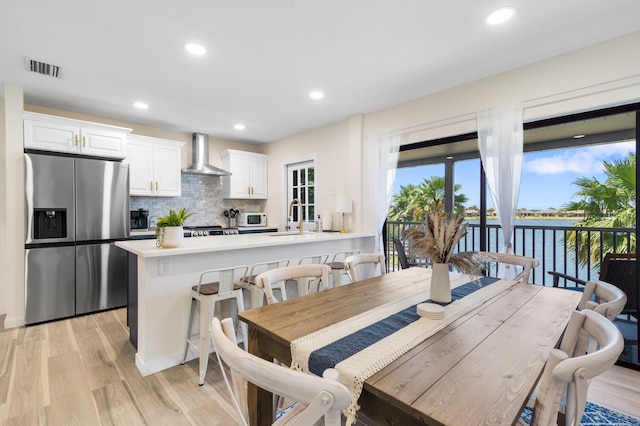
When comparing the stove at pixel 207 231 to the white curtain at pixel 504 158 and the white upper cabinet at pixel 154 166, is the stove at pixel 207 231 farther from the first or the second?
the white curtain at pixel 504 158

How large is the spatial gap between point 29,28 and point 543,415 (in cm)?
369

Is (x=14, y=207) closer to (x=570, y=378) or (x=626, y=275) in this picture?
(x=570, y=378)

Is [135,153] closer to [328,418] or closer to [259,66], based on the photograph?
[259,66]

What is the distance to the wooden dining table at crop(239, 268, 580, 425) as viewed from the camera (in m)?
0.77

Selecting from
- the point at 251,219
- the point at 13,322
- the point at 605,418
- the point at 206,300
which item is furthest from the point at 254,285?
the point at 251,219

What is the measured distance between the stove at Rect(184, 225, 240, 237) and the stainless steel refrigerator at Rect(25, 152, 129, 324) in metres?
0.96

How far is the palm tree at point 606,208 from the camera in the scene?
10.7ft

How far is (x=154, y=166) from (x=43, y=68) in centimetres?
184

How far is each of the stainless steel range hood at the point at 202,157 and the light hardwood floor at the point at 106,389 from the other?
9.56 ft

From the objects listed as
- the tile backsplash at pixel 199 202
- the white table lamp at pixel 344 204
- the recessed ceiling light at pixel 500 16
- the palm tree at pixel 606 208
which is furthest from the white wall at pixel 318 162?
the palm tree at pixel 606 208

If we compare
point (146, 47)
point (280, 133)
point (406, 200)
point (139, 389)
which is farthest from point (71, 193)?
point (406, 200)

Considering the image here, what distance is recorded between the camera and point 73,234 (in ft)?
11.6

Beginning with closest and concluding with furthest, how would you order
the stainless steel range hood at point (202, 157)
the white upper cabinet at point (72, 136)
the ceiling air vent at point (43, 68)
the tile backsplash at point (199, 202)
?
the ceiling air vent at point (43, 68), the white upper cabinet at point (72, 136), the tile backsplash at point (199, 202), the stainless steel range hood at point (202, 157)

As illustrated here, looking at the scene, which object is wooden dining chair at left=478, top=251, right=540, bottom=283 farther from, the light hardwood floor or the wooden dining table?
the light hardwood floor
